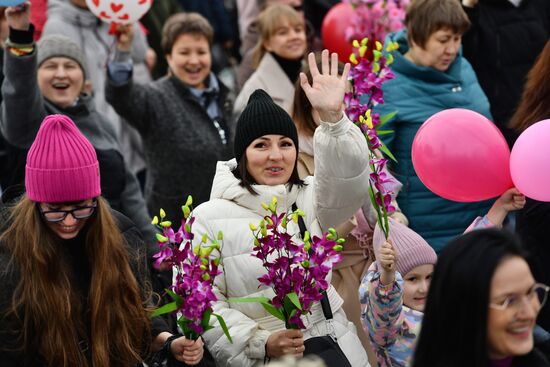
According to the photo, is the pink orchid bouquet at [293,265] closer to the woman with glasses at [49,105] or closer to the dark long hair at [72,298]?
the dark long hair at [72,298]

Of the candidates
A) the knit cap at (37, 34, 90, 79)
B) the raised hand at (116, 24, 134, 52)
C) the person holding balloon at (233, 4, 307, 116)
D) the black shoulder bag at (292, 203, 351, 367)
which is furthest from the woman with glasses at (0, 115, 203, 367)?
the person holding balloon at (233, 4, 307, 116)

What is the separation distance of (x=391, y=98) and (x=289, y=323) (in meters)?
2.42

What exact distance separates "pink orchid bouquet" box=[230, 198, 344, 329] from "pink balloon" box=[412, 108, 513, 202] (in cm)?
82

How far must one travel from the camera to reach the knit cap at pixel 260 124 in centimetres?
545

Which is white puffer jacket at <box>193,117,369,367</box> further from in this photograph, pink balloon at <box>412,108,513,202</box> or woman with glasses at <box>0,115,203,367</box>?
pink balloon at <box>412,108,513,202</box>

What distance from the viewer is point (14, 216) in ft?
16.9

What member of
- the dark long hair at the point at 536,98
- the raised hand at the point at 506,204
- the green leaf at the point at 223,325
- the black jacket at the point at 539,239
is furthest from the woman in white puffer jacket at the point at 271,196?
the dark long hair at the point at 536,98

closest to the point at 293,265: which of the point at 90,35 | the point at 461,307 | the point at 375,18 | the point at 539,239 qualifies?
the point at 461,307

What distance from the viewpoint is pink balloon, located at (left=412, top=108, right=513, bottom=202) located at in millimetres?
5328

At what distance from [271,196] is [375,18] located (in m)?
3.46

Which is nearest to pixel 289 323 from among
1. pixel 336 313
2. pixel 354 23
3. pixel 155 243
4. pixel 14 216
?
pixel 336 313

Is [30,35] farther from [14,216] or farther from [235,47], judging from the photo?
[235,47]

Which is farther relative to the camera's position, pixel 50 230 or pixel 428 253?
pixel 428 253

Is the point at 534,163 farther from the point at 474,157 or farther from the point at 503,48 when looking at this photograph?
the point at 503,48
